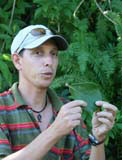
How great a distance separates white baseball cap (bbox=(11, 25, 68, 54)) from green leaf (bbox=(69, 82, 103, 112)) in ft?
1.29

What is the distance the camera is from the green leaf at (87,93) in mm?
2492

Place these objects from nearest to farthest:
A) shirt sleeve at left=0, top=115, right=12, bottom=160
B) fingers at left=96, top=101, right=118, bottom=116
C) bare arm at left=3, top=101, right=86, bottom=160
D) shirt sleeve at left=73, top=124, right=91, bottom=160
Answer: bare arm at left=3, top=101, right=86, bottom=160 < fingers at left=96, top=101, right=118, bottom=116 < shirt sleeve at left=0, top=115, right=12, bottom=160 < shirt sleeve at left=73, top=124, right=91, bottom=160

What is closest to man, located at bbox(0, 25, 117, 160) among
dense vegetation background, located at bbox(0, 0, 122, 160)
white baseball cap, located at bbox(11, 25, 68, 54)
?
white baseball cap, located at bbox(11, 25, 68, 54)

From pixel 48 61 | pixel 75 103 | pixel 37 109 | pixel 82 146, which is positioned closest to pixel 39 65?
pixel 48 61

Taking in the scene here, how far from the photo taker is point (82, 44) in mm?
3979

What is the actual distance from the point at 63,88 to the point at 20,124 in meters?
1.52

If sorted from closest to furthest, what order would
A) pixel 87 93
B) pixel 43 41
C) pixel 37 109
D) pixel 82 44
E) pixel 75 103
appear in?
pixel 75 103
pixel 87 93
pixel 43 41
pixel 37 109
pixel 82 44

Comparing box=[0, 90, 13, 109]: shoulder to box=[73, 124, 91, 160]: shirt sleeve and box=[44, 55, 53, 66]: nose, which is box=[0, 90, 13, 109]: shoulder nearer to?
box=[44, 55, 53, 66]: nose

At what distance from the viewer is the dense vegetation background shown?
3.91 m

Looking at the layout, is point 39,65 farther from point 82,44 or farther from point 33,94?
point 82,44

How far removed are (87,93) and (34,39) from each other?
0.51 m

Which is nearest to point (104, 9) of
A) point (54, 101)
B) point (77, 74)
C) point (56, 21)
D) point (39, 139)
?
point (56, 21)

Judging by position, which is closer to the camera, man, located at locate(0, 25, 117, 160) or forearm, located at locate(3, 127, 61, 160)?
forearm, located at locate(3, 127, 61, 160)

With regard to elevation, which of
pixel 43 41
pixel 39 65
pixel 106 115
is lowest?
pixel 106 115
